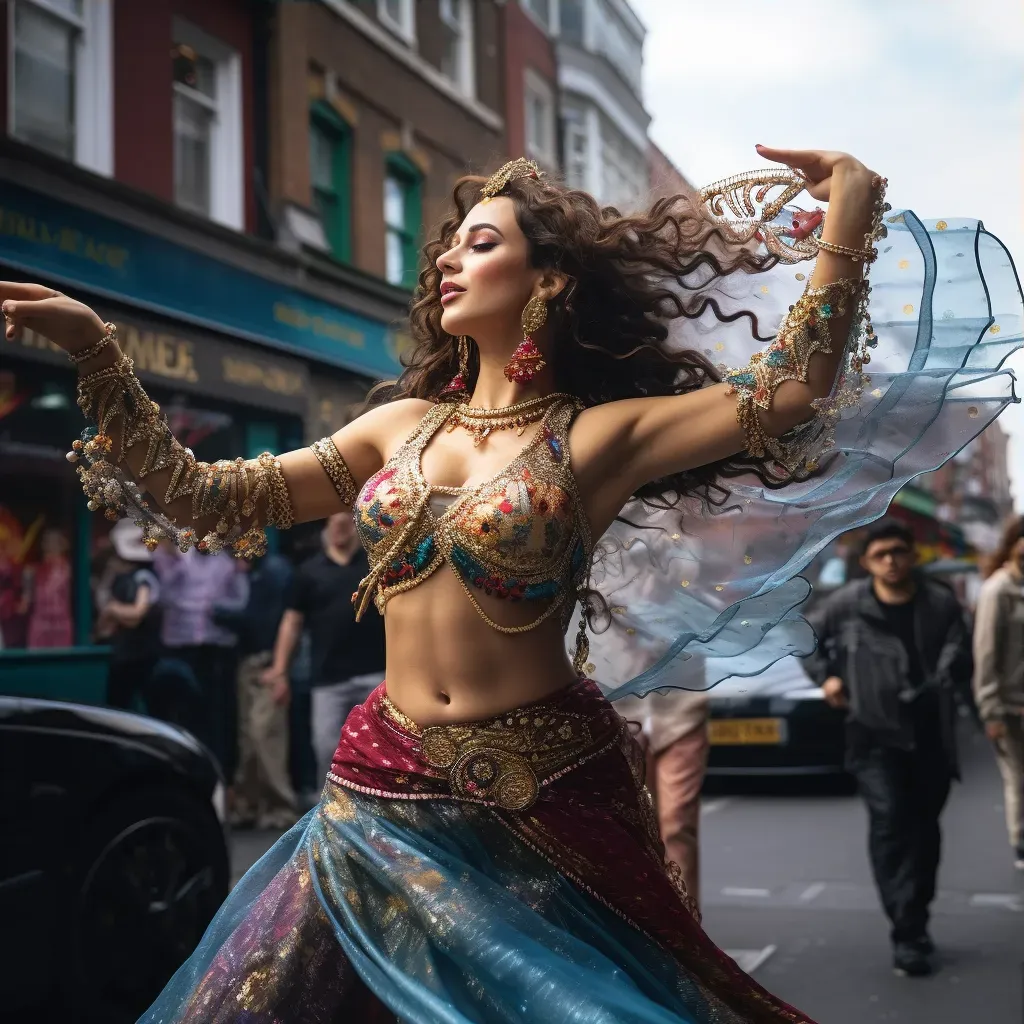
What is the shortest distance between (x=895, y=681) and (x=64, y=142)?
317 inches

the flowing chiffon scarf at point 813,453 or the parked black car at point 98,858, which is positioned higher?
the flowing chiffon scarf at point 813,453

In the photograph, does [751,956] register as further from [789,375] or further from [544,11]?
[544,11]

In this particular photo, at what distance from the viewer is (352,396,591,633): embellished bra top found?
2.87 m

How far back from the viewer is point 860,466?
3406 mm

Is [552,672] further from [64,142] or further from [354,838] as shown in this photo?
[64,142]

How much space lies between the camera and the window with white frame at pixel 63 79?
11141mm

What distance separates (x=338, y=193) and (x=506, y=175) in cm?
1396

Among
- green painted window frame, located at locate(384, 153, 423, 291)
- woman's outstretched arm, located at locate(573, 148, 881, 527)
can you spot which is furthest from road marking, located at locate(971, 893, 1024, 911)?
green painted window frame, located at locate(384, 153, 423, 291)

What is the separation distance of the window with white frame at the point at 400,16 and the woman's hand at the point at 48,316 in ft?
50.4

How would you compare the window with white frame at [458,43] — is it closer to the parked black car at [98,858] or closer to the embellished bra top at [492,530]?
the parked black car at [98,858]

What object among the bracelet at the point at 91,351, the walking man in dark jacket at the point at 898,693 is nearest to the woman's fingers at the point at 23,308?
the bracelet at the point at 91,351

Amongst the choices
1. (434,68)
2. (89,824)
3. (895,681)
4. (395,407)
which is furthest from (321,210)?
(395,407)

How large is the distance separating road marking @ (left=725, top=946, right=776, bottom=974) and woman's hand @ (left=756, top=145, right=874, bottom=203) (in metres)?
3.91

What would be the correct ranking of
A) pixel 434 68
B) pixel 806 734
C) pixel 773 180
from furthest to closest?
1. pixel 434 68
2. pixel 806 734
3. pixel 773 180
